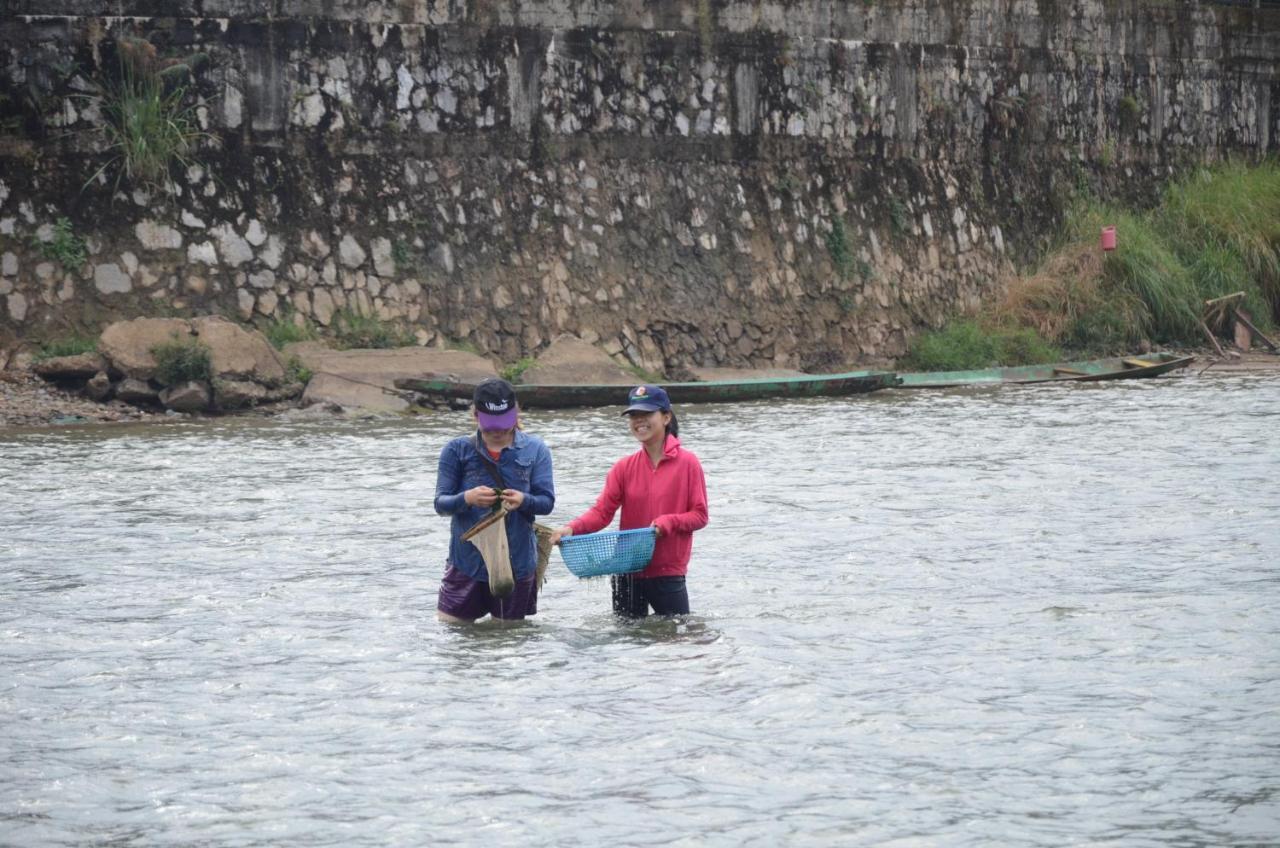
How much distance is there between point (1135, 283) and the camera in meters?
26.8

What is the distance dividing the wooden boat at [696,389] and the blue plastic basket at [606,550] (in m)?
11.3

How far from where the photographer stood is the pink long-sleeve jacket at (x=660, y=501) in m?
9.06

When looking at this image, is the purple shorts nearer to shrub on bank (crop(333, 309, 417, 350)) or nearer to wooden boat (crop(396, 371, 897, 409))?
wooden boat (crop(396, 371, 897, 409))

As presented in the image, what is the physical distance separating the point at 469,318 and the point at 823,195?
5550 mm

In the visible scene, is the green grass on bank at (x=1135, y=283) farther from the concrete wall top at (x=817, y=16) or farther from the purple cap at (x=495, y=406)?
the purple cap at (x=495, y=406)

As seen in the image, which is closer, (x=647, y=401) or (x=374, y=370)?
(x=647, y=401)

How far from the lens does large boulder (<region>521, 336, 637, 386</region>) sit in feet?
70.6

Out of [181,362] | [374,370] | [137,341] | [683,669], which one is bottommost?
[683,669]

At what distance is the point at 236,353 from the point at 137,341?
3.33 ft

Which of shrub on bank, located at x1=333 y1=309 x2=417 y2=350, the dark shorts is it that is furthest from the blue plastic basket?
shrub on bank, located at x1=333 y1=309 x2=417 y2=350

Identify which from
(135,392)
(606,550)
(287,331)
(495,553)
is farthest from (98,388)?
(606,550)

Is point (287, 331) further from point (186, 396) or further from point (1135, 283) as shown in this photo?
point (1135, 283)

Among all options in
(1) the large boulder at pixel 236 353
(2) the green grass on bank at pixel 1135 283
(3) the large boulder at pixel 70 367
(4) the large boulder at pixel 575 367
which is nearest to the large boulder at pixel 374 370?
(1) the large boulder at pixel 236 353

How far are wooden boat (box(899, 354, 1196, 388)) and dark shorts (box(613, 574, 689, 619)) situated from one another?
14209 millimetres
